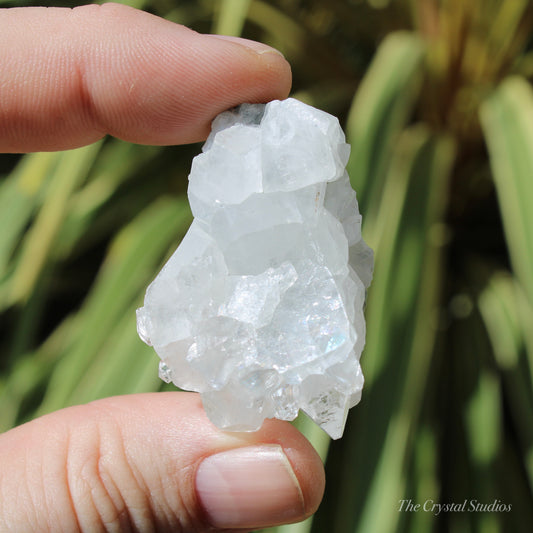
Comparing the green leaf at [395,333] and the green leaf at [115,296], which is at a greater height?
the green leaf at [395,333]

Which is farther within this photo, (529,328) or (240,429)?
(529,328)

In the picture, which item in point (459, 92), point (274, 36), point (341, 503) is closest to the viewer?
point (341, 503)

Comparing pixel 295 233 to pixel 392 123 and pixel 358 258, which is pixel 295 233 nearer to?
pixel 358 258

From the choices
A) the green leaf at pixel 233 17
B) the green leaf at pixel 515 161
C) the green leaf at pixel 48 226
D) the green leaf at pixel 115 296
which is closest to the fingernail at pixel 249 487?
the green leaf at pixel 115 296

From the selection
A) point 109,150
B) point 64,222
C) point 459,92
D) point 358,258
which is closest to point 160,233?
point 64,222

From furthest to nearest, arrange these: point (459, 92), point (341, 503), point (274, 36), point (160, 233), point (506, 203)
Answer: point (274, 36)
point (459, 92)
point (160, 233)
point (506, 203)
point (341, 503)

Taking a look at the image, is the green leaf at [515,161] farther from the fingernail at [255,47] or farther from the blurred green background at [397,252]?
the fingernail at [255,47]

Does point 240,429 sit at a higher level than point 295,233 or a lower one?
lower
